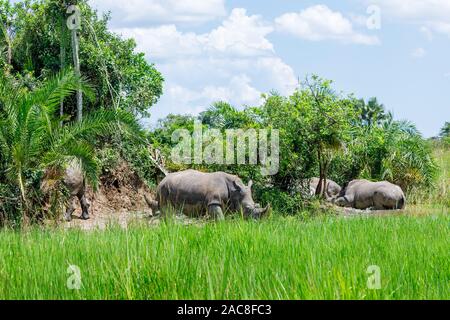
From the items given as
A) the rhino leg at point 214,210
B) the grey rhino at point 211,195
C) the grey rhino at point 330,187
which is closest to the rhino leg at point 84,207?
the grey rhino at point 211,195

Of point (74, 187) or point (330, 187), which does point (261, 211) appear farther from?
point (330, 187)

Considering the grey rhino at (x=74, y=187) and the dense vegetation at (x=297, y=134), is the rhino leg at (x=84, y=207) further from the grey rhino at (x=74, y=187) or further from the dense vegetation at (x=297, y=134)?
the dense vegetation at (x=297, y=134)

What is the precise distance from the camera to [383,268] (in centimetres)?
573

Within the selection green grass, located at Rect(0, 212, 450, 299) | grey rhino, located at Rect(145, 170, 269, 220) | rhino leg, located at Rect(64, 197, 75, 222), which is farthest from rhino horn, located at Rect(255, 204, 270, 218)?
green grass, located at Rect(0, 212, 450, 299)

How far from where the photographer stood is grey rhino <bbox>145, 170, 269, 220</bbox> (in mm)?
14336

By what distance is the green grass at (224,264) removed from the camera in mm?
4754

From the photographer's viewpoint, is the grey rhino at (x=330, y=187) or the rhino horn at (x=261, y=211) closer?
the rhino horn at (x=261, y=211)

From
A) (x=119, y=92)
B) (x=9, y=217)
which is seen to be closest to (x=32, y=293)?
(x=9, y=217)

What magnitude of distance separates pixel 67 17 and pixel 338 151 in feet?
26.3

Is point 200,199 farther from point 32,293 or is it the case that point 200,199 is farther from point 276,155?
point 32,293

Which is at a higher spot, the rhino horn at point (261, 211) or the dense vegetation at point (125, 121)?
the dense vegetation at point (125, 121)

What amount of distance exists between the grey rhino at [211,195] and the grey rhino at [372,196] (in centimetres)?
520

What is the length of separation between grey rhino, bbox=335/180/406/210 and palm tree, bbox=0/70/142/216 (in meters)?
7.19

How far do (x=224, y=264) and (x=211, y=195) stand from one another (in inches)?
357
